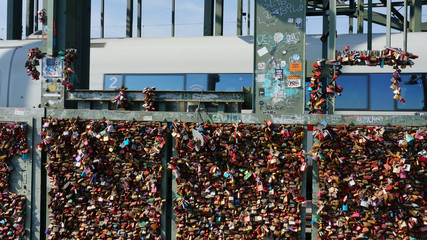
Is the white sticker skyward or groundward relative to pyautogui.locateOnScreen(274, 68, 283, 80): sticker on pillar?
skyward

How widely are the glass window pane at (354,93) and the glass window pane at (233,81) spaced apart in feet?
7.81

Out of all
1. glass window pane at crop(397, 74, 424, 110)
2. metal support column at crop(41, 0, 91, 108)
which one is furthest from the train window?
metal support column at crop(41, 0, 91, 108)

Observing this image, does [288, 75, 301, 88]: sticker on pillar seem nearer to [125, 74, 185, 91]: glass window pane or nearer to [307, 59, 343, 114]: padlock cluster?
[307, 59, 343, 114]: padlock cluster

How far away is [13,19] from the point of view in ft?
55.0

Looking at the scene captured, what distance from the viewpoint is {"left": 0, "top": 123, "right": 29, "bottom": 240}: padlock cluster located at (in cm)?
522

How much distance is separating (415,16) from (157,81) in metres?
10.4

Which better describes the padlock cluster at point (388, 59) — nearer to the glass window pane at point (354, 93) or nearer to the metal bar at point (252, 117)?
the metal bar at point (252, 117)

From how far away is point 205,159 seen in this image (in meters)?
4.74

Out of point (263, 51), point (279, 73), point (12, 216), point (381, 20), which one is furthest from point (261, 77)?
point (381, 20)

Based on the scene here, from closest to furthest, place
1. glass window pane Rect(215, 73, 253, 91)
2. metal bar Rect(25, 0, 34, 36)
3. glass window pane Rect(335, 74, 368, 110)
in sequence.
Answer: glass window pane Rect(335, 74, 368, 110), glass window pane Rect(215, 73, 253, 91), metal bar Rect(25, 0, 34, 36)

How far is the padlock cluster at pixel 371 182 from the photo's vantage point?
4.24 metres

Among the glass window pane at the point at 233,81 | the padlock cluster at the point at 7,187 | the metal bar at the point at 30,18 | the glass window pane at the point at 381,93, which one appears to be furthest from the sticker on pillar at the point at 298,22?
the metal bar at the point at 30,18

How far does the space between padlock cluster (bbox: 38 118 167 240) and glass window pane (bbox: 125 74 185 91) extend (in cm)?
512

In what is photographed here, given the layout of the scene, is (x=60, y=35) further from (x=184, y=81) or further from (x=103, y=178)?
(x=184, y=81)
